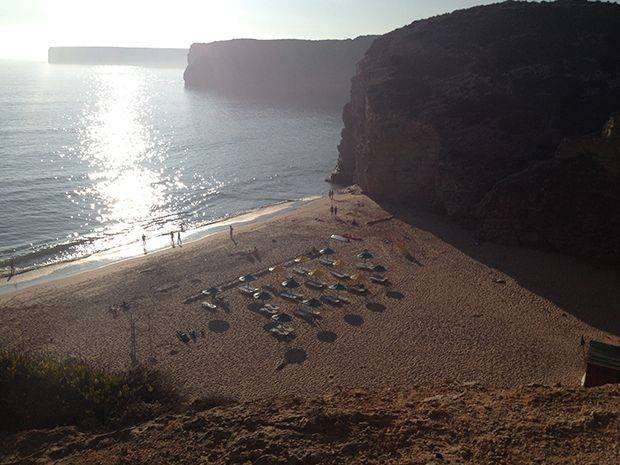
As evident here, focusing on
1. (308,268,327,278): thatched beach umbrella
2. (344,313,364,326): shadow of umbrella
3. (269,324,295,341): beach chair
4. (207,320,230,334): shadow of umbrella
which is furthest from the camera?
(308,268,327,278): thatched beach umbrella

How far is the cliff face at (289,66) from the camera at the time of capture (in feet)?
502

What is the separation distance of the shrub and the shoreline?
16464 mm

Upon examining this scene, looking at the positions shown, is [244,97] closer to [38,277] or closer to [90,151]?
[90,151]

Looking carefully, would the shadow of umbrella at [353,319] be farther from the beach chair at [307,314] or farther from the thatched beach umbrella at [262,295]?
the thatched beach umbrella at [262,295]

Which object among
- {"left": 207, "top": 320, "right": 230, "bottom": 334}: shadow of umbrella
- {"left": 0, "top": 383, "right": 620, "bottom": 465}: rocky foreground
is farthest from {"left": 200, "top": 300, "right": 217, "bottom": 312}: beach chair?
{"left": 0, "top": 383, "right": 620, "bottom": 465}: rocky foreground

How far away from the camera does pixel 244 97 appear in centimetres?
15050

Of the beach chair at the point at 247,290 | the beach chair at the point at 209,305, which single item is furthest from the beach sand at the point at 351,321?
the beach chair at the point at 247,290

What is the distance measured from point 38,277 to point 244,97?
411 ft

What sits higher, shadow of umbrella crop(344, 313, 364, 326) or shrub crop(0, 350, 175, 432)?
shrub crop(0, 350, 175, 432)

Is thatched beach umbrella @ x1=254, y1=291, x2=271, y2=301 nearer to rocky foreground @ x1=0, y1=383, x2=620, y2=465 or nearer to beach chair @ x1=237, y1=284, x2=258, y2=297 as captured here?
beach chair @ x1=237, y1=284, x2=258, y2=297

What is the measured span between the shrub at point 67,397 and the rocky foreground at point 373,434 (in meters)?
1.18

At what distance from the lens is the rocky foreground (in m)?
11.0

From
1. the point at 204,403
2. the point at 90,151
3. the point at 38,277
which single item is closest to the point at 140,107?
the point at 90,151

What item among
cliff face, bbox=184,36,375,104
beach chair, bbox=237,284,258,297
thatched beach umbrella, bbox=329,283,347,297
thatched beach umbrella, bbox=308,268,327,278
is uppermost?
cliff face, bbox=184,36,375,104
